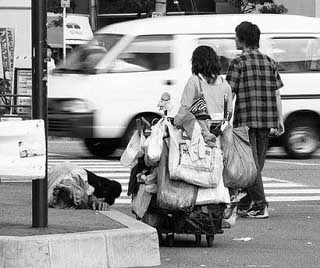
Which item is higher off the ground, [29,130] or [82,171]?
[29,130]

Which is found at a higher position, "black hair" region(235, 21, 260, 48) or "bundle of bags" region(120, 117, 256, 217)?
"black hair" region(235, 21, 260, 48)

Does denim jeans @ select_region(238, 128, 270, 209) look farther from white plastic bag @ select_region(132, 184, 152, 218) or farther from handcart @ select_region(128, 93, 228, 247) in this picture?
white plastic bag @ select_region(132, 184, 152, 218)

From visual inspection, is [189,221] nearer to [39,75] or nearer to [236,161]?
[236,161]

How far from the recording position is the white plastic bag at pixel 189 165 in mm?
8445

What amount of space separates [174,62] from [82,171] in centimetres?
773

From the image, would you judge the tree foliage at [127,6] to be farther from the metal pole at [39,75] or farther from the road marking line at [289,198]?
the metal pole at [39,75]

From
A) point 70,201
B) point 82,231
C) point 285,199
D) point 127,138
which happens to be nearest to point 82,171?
point 70,201

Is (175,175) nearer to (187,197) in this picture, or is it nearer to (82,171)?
(187,197)

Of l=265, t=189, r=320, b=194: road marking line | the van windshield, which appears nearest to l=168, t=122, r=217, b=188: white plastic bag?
l=265, t=189, r=320, b=194: road marking line

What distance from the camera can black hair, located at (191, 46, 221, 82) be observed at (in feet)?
30.4

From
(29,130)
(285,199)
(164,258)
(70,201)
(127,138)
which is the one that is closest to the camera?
(29,130)

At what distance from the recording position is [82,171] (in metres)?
10.0

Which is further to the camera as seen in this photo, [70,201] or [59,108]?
[59,108]

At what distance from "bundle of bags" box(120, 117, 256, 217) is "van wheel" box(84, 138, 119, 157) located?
9.21 meters
